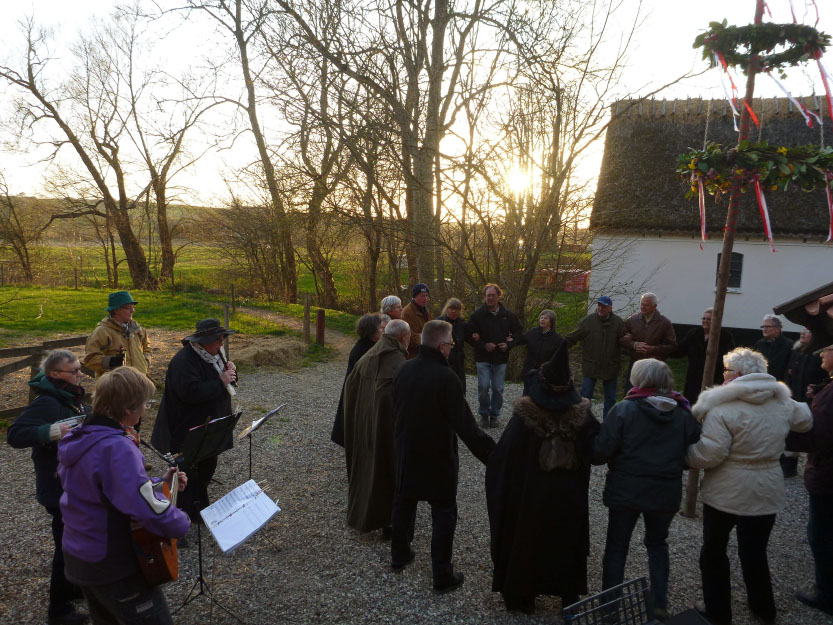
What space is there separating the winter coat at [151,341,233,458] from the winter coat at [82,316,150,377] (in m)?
1.49

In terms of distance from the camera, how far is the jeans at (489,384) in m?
8.48

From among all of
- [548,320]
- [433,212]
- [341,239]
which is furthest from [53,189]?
[548,320]

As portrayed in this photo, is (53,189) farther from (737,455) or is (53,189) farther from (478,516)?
(737,455)

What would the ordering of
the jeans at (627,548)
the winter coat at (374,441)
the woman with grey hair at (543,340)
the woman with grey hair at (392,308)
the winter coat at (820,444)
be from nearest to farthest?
1. the jeans at (627,548)
2. the winter coat at (820,444)
3. the winter coat at (374,441)
4. the woman with grey hair at (392,308)
5. the woman with grey hair at (543,340)

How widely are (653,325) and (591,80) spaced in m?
5.85

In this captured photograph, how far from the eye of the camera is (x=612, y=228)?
16.3 meters

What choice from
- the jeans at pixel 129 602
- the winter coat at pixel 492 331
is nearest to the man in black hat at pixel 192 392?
the jeans at pixel 129 602

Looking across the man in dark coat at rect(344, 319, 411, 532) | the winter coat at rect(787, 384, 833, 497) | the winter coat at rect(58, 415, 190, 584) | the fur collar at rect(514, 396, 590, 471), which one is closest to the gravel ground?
the man in dark coat at rect(344, 319, 411, 532)

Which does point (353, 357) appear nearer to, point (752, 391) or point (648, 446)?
point (648, 446)

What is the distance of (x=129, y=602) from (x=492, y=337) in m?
6.27

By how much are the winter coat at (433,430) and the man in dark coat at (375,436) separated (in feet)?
2.23

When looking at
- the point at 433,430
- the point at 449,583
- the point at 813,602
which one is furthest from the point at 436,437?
the point at 813,602

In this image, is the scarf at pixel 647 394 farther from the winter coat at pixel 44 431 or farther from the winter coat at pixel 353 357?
the winter coat at pixel 44 431

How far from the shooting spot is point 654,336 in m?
8.02
